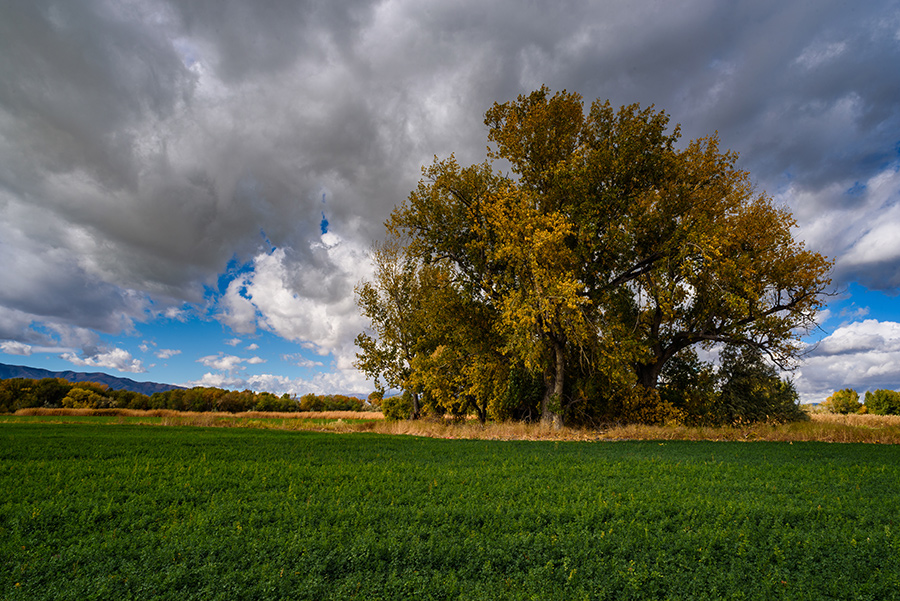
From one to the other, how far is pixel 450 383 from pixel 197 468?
14783 millimetres

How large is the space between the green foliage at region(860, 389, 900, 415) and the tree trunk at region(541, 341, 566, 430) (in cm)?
5599

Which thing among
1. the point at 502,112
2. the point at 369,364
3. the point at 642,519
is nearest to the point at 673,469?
the point at 642,519

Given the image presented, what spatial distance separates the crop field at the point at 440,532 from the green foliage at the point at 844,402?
2671 inches

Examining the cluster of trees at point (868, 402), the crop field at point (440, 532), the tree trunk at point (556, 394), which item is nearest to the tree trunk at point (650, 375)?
the tree trunk at point (556, 394)

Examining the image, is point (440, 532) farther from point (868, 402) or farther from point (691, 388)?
point (868, 402)

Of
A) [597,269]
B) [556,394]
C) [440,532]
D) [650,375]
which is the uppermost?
[597,269]

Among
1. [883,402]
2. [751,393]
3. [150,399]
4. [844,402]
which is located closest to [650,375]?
[751,393]

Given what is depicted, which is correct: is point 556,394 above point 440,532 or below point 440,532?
above

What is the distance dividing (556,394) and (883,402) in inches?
2293

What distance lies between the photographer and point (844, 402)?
60125 millimetres

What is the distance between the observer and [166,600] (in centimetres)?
380

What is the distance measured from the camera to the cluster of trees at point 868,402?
49969 millimetres

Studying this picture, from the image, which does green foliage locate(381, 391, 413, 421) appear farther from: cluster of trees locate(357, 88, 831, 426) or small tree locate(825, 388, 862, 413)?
small tree locate(825, 388, 862, 413)

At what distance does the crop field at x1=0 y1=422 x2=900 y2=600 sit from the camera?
13.8 ft
